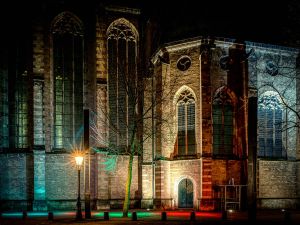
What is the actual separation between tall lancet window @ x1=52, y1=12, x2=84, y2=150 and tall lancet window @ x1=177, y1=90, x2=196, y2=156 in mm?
7022

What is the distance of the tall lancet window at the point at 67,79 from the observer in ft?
121

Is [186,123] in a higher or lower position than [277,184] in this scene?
higher

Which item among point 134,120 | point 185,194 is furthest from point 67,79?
point 185,194

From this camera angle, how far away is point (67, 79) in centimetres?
3738

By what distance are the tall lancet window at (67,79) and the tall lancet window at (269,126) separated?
1263cm

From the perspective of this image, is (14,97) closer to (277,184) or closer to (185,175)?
(185,175)

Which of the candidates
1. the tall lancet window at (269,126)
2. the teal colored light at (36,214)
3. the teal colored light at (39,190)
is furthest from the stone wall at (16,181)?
the tall lancet window at (269,126)

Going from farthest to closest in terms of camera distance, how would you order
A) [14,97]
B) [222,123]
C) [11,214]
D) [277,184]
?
[277,184]
[14,97]
[222,123]
[11,214]

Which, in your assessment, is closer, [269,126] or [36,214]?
[36,214]

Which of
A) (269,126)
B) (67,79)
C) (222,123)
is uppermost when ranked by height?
(67,79)

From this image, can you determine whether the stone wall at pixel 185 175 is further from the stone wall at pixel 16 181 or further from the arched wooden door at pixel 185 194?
the stone wall at pixel 16 181

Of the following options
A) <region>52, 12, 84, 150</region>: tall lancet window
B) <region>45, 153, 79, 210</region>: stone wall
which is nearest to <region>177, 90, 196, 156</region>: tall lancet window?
<region>52, 12, 84, 150</region>: tall lancet window

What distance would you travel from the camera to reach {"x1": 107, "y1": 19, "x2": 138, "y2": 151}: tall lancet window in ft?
125

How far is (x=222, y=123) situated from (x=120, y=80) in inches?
320
